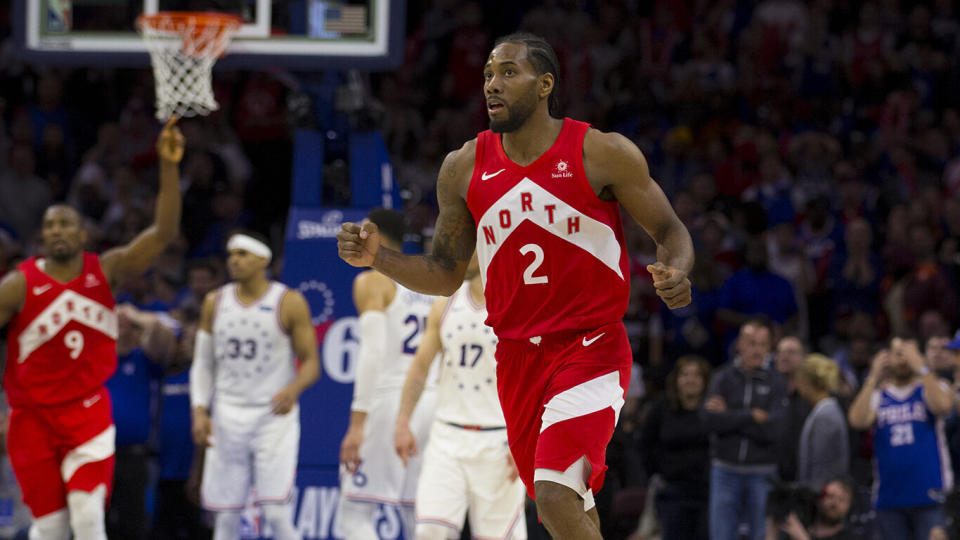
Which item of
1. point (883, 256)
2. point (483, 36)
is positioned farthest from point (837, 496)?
point (483, 36)

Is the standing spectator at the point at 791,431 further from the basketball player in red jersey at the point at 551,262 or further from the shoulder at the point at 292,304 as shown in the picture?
the basketball player in red jersey at the point at 551,262

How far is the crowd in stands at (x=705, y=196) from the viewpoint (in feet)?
33.9

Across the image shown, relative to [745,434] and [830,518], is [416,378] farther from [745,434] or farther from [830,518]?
[830,518]

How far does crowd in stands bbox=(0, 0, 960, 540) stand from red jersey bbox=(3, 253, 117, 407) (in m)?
2.15

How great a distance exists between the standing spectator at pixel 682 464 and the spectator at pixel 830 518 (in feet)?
2.80

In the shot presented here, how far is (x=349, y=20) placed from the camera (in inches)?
377

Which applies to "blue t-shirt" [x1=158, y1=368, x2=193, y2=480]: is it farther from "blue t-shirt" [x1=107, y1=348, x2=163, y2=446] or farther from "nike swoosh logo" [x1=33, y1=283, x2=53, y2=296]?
"nike swoosh logo" [x1=33, y1=283, x2=53, y2=296]

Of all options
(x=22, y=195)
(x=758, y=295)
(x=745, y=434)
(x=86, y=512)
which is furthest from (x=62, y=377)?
(x=758, y=295)

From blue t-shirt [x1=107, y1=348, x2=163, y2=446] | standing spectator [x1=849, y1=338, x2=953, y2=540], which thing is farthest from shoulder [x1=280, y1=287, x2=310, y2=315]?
standing spectator [x1=849, y1=338, x2=953, y2=540]

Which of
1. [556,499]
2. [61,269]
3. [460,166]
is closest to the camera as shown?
[556,499]

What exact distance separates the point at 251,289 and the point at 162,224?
1115 millimetres

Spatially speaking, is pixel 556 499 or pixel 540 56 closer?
pixel 556 499

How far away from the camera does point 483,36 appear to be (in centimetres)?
1614

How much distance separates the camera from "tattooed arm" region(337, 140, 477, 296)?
5285mm
